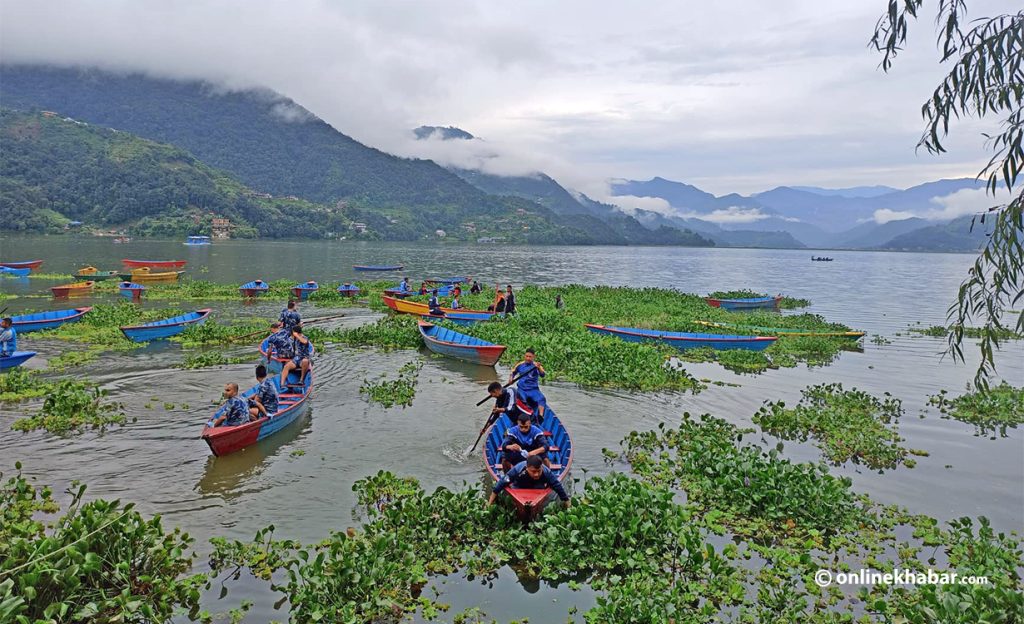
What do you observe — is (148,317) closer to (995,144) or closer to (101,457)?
(101,457)

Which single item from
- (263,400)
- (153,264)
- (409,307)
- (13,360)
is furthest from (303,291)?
(153,264)

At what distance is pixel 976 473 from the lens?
13.9m

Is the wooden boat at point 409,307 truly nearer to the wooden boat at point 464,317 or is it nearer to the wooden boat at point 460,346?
the wooden boat at point 464,317

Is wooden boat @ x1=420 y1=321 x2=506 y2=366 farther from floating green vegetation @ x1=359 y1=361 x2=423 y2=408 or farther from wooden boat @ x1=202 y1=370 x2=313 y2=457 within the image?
wooden boat @ x1=202 y1=370 x2=313 y2=457

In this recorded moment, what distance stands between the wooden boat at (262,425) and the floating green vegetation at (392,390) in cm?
217

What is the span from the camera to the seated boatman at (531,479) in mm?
10258

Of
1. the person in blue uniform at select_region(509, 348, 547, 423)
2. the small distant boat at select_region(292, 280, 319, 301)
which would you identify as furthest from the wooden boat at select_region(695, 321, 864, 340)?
the small distant boat at select_region(292, 280, 319, 301)

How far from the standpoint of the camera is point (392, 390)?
1891cm

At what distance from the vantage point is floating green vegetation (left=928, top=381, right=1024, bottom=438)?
57.8 feet

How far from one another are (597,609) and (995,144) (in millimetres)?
6926

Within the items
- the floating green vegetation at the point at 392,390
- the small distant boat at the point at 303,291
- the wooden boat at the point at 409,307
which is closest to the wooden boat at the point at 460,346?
the floating green vegetation at the point at 392,390

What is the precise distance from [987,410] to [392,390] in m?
18.9

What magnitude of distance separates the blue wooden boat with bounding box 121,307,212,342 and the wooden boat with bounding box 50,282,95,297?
18.4 meters

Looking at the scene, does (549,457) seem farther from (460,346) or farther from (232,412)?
(460,346)
